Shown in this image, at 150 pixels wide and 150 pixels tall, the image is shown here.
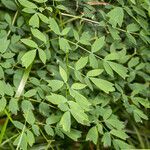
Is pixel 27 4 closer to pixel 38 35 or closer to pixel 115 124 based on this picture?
pixel 38 35

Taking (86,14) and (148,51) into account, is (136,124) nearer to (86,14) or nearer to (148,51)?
(148,51)

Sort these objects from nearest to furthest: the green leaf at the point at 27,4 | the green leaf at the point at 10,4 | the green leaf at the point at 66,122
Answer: the green leaf at the point at 66,122
the green leaf at the point at 27,4
the green leaf at the point at 10,4

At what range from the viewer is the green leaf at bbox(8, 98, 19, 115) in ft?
4.13

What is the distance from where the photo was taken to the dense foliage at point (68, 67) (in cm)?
127

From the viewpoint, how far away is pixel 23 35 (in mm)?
1429

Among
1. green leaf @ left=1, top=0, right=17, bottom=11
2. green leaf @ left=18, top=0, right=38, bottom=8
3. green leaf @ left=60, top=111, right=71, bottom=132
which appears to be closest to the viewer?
green leaf @ left=60, top=111, right=71, bottom=132

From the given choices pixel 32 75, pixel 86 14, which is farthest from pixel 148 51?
pixel 32 75

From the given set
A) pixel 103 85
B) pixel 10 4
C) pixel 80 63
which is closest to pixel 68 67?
pixel 80 63

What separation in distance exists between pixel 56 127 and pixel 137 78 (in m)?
0.62

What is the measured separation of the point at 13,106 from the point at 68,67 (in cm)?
28

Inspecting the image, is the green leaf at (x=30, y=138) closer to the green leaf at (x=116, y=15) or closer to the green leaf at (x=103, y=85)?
the green leaf at (x=103, y=85)

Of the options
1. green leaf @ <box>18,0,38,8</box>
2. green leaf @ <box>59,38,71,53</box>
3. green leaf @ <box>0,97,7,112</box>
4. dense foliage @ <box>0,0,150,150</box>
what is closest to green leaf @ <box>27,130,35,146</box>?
dense foliage @ <box>0,0,150,150</box>

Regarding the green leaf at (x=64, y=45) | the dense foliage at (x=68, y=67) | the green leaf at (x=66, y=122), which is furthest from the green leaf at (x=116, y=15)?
the green leaf at (x=66, y=122)

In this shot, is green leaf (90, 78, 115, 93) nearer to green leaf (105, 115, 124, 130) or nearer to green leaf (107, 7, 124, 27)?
green leaf (105, 115, 124, 130)
